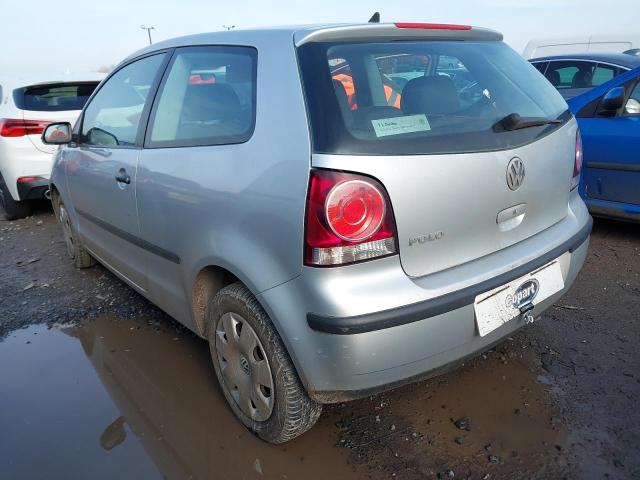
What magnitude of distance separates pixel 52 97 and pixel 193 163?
14.1 feet

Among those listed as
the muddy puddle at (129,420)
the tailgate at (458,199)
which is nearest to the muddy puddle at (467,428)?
the muddy puddle at (129,420)

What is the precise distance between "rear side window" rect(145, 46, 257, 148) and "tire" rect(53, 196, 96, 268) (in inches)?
72.9

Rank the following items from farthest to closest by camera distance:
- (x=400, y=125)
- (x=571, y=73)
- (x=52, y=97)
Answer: (x=571, y=73)
(x=52, y=97)
(x=400, y=125)

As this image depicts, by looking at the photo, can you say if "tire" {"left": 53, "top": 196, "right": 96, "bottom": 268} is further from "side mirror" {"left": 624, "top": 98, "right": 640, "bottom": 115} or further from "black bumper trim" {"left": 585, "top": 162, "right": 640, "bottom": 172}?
"side mirror" {"left": 624, "top": 98, "right": 640, "bottom": 115}

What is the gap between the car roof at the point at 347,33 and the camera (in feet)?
6.26

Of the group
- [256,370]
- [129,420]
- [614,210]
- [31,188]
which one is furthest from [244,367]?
[31,188]

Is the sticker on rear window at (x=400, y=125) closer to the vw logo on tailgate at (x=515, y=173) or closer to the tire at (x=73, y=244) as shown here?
the vw logo on tailgate at (x=515, y=173)

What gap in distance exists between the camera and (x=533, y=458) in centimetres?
198

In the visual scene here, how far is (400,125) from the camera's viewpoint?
5.89 feet

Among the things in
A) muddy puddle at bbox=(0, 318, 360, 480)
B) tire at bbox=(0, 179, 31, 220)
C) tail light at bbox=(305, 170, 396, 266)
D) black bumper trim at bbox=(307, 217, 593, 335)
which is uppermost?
tail light at bbox=(305, 170, 396, 266)

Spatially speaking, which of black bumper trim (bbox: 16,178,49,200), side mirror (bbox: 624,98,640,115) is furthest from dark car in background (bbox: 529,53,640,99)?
black bumper trim (bbox: 16,178,49,200)

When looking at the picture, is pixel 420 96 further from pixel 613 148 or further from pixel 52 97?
pixel 52 97

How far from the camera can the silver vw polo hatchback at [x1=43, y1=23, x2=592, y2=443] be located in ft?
5.49

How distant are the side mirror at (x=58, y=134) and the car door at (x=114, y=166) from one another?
3.9 inches
